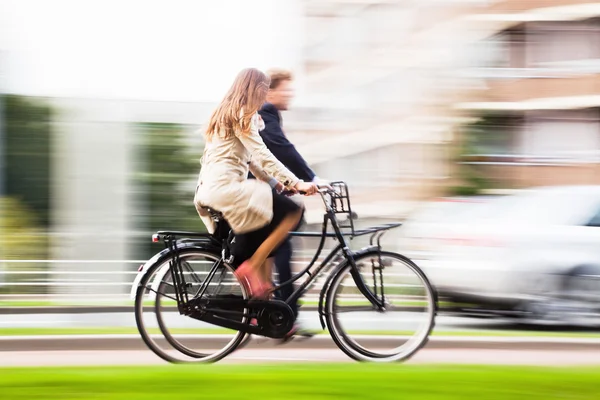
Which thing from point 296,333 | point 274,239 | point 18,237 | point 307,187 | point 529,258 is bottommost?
point 18,237

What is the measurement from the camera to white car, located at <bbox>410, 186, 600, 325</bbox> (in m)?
7.89

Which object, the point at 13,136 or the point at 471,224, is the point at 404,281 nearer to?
the point at 471,224

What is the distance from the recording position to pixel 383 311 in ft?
17.5

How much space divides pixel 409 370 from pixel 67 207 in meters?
6.88

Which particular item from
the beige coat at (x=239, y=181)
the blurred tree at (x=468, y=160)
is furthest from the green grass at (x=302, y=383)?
the blurred tree at (x=468, y=160)

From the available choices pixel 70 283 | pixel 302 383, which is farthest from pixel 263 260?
pixel 70 283

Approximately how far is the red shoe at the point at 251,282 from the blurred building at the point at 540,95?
2452 cm

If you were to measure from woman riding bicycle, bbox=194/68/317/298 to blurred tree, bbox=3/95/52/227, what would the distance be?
1260 inches

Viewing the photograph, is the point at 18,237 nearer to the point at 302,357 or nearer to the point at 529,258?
the point at 529,258

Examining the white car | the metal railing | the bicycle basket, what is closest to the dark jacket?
the bicycle basket

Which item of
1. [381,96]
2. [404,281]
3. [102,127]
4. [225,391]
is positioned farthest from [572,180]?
[225,391]

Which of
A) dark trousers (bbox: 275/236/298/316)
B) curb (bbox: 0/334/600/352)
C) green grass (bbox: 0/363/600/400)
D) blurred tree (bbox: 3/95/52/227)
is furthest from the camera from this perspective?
blurred tree (bbox: 3/95/52/227)

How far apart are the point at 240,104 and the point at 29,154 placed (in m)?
35.4

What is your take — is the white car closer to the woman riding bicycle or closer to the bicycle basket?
the bicycle basket
